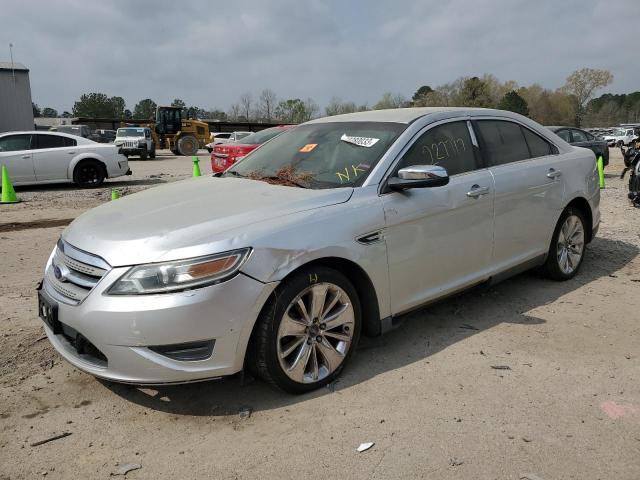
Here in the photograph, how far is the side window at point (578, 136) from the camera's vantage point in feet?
54.6

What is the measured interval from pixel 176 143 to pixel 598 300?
3248 centimetres

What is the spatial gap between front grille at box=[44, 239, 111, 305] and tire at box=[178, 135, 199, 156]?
32.0 m

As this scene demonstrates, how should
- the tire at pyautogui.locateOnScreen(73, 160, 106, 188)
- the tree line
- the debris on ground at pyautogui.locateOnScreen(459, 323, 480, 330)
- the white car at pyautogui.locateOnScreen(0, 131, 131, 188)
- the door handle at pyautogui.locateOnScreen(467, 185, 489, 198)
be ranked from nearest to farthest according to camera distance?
the door handle at pyautogui.locateOnScreen(467, 185, 489, 198) → the debris on ground at pyautogui.locateOnScreen(459, 323, 480, 330) → the white car at pyautogui.locateOnScreen(0, 131, 131, 188) → the tire at pyautogui.locateOnScreen(73, 160, 106, 188) → the tree line

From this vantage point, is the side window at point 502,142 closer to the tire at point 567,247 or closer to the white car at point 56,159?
the tire at point 567,247

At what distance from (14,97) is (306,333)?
3291 centimetres

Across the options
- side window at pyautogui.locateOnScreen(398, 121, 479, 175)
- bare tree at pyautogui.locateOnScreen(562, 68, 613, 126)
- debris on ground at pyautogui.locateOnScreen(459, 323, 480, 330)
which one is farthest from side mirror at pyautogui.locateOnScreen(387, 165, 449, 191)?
bare tree at pyautogui.locateOnScreen(562, 68, 613, 126)

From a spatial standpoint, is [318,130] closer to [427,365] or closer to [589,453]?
[427,365]

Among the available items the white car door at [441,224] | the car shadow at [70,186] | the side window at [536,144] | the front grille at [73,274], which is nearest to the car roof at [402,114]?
the white car door at [441,224]

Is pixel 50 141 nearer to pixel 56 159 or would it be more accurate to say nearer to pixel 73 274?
pixel 56 159

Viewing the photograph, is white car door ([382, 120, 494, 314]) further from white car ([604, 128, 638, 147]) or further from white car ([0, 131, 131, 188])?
white car ([604, 128, 638, 147])

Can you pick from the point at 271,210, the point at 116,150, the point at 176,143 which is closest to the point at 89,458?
the point at 271,210

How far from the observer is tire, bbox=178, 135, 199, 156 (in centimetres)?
3409

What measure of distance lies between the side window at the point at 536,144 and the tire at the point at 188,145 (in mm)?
31150

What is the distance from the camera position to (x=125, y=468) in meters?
2.63
